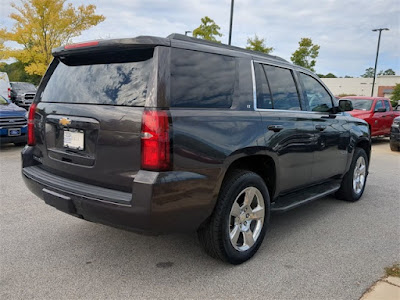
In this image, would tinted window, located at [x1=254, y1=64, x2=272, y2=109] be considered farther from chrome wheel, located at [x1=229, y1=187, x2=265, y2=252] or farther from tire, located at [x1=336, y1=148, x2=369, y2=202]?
tire, located at [x1=336, y1=148, x2=369, y2=202]

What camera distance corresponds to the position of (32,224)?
4.02 metres

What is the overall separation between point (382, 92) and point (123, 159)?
63.3 metres

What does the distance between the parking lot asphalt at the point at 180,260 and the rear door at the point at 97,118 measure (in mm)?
790

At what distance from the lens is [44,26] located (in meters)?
20.3

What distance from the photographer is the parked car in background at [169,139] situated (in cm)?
262

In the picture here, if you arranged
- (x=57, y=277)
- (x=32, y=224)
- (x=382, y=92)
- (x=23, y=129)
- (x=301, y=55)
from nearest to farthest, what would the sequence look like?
(x=57, y=277), (x=32, y=224), (x=23, y=129), (x=301, y=55), (x=382, y=92)

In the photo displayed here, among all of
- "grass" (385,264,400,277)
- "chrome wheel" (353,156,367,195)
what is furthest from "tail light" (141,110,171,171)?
"chrome wheel" (353,156,367,195)

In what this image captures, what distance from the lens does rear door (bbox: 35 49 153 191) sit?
268cm

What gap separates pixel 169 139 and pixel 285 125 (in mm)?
1566

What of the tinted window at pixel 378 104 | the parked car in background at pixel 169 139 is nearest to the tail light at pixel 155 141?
the parked car in background at pixel 169 139

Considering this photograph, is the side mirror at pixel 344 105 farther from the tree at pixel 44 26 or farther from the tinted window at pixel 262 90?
the tree at pixel 44 26

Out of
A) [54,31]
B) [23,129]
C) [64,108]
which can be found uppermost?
[54,31]

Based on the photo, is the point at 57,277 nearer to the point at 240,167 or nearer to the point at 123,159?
the point at 123,159

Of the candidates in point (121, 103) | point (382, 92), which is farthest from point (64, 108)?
point (382, 92)
